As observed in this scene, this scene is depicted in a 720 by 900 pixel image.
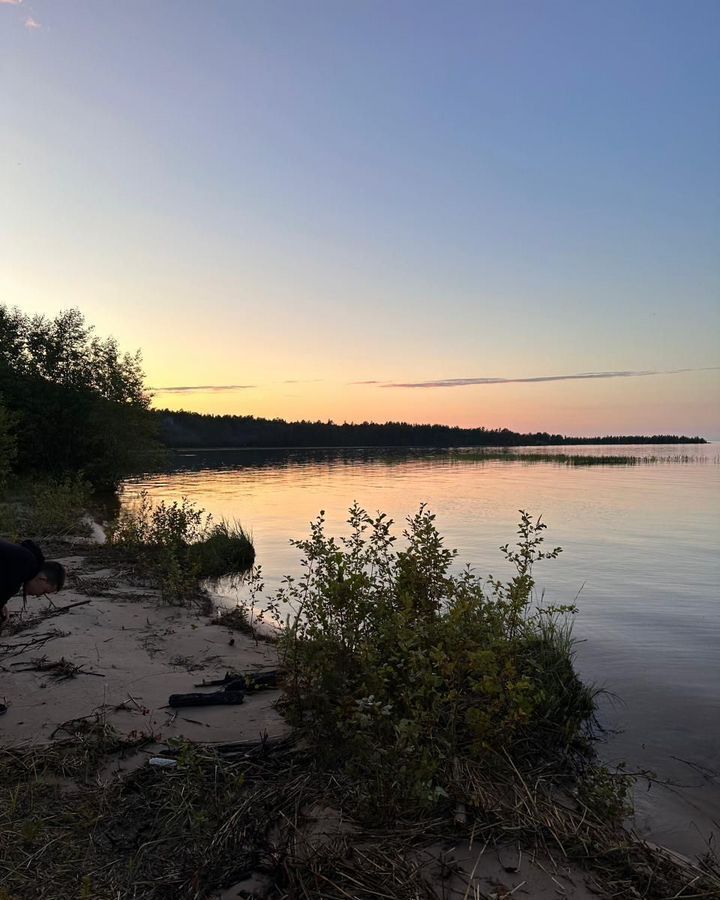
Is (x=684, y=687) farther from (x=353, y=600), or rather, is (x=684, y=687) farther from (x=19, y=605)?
(x=19, y=605)

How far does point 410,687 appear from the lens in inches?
210

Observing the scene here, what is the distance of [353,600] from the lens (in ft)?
19.3

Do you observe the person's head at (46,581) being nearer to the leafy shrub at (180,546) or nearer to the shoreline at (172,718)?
the shoreline at (172,718)

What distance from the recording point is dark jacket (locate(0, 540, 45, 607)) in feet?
15.3

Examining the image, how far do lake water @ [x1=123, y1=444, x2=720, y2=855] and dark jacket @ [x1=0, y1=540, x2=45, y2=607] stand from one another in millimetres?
5578

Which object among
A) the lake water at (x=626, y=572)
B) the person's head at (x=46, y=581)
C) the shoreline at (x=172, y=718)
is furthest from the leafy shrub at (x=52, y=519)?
the person's head at (x=46, y=581)

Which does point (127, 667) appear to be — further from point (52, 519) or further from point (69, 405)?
point (69, 405)

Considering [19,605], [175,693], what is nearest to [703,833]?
[175,693]

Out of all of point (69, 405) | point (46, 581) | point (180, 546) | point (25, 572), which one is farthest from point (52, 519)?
point (69, 405)

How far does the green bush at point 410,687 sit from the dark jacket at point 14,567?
2331 millimetres

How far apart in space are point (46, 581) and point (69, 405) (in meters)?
41.1

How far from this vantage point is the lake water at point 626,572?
6.68 m

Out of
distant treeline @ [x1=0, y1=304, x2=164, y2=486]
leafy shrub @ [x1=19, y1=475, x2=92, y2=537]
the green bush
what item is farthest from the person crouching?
distant treeline @ [x1=0, y1=304, x2=164, y2=486]

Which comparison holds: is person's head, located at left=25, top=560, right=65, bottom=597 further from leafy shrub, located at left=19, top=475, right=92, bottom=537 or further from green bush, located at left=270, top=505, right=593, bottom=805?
leafy shrub, located at left=19, top=475, right=92, bottom=537
